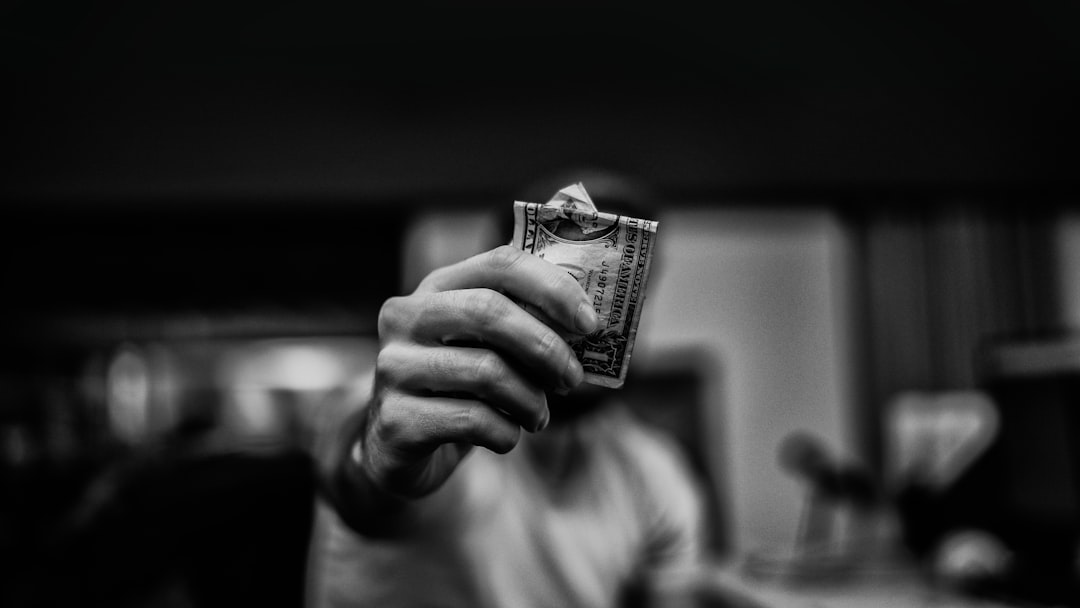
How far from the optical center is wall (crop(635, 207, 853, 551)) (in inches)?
182

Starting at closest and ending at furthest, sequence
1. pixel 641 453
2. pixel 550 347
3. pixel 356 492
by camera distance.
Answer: pixel 550 347 < pixel 356 492 < pixel 641 453

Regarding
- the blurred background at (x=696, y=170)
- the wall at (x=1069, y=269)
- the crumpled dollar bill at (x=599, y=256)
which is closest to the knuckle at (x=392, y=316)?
the crumpled dollar bill at (x=599, y=256)

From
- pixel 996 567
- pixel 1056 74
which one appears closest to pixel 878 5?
pixel 1056 74

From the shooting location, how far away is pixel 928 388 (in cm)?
461

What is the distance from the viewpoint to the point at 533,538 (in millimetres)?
1540

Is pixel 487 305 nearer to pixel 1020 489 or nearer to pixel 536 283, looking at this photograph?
pixel 536 283

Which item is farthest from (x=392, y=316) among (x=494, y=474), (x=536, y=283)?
(x=494, y=474)

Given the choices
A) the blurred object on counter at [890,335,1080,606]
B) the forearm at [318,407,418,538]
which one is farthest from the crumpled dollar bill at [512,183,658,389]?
the blurred object on counter at [890,335,1080,606]

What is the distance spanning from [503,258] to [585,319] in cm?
10

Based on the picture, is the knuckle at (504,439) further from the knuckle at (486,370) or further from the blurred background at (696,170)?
the blurred background at (696,170)

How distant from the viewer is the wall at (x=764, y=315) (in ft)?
15.1

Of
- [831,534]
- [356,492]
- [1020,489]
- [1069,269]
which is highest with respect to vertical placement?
[1069,269]

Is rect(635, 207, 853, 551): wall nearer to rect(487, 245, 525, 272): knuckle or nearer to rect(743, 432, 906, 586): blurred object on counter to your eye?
rect(743, 432, 906, 586): blurred object on counter

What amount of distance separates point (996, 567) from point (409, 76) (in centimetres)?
349
